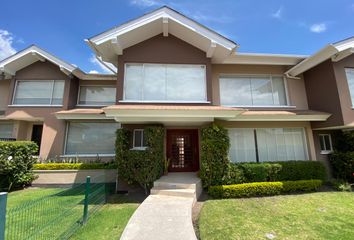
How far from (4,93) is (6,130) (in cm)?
309

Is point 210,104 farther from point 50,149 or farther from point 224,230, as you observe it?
point 50,149

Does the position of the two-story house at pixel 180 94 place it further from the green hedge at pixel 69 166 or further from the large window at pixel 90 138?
the green hedge at pixel 69 166

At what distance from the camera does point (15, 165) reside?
30.8 feet

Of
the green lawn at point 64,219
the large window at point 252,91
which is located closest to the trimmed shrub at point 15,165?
the green lawn at point 64,219

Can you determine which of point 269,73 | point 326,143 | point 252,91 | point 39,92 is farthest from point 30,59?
point 326,143

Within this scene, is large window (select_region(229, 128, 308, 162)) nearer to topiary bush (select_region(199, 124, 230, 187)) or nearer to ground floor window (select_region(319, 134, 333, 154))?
ground floor window (select_region(319, 134, 333, 154))

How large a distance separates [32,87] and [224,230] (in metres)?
15.7

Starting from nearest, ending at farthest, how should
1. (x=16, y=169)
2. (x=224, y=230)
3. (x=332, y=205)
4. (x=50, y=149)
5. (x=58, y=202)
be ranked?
(x=224, y=230), (x=58, y=202), (x=332, y=205), (x=16, y=169), (x=50, y=149)

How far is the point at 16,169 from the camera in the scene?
9.48 meters

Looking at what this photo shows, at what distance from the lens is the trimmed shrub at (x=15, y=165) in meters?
9.11

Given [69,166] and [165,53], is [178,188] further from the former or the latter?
[165,53]

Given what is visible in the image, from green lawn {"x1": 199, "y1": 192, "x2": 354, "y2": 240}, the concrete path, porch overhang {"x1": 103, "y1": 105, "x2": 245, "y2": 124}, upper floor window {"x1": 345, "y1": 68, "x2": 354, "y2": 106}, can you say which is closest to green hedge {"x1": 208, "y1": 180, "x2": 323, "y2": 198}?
green lawn {"x1": 199, "y1": 192, "x2": 354, "y2": 240}

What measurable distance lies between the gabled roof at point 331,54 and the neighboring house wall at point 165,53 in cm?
614

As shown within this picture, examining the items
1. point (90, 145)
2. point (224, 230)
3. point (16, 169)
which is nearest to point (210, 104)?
point (224, 230)
